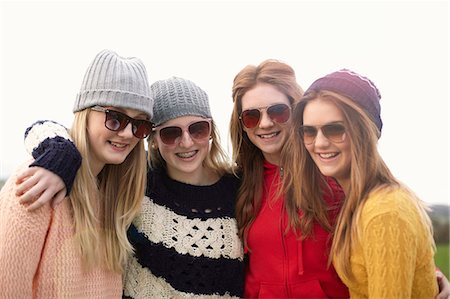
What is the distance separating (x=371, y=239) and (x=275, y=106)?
125 cm

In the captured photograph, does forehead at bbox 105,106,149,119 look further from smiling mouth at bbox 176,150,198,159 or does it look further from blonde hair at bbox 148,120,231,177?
blonde hair at bbox 148,120,231,177

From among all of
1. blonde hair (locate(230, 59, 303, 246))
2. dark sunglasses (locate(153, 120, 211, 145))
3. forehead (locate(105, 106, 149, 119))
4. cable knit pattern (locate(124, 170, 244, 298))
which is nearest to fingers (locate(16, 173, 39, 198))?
forehead (locate(105, 106, 149, 119))

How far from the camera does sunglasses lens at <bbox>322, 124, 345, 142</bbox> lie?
2.77 meters

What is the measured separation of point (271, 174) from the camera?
3.55 meters

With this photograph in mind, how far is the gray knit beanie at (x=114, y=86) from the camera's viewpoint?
2.90 meters

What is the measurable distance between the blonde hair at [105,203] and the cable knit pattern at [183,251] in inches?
6.6

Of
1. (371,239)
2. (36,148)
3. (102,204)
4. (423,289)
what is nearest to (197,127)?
(102,204)

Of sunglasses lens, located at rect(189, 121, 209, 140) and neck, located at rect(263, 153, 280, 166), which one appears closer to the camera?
sunglasses lens, located at rect(189, 121, 209, 140)

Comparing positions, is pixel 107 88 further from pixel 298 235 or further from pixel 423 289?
pixel 423 289

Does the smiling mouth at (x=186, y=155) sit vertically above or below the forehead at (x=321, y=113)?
below

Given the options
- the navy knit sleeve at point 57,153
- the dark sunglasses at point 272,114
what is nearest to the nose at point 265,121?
the dark sunglasses at point 272,114

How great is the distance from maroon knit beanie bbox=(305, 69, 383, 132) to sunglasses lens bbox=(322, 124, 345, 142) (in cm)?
18

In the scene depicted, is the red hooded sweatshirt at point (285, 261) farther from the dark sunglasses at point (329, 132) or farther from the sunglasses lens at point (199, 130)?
the sunglasses lens at point (199, 130)

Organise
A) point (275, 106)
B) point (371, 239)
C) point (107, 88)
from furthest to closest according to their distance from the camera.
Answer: point (275, 106)
point (107, 88)
point (371, 239)
